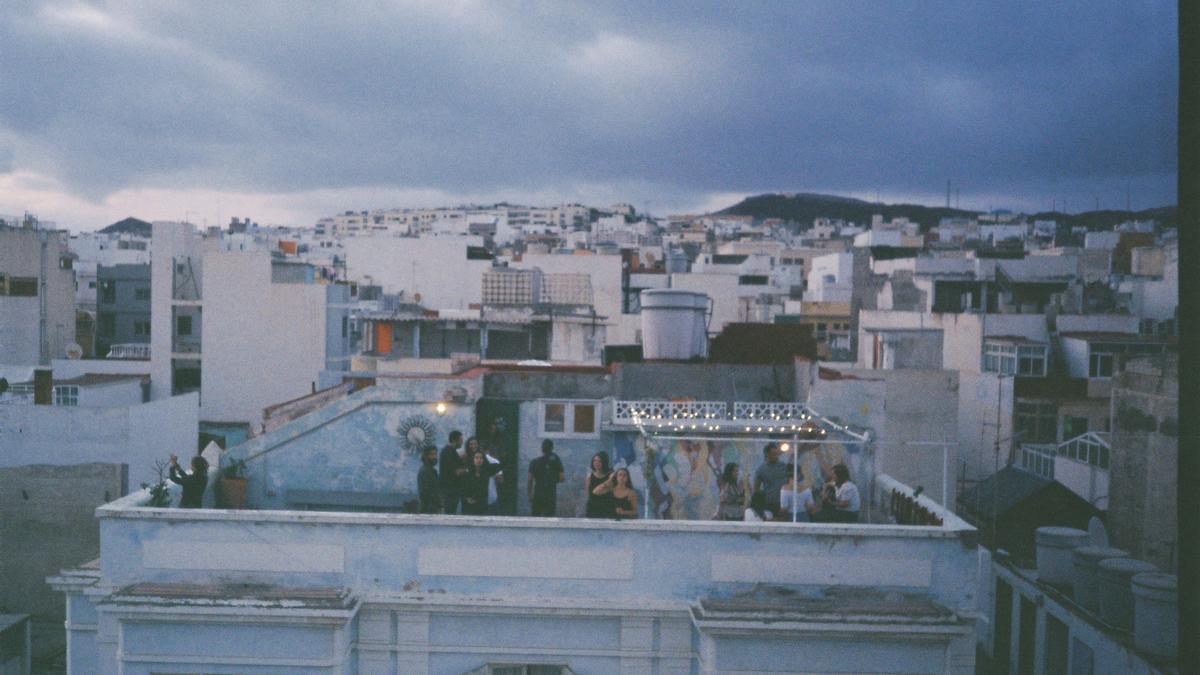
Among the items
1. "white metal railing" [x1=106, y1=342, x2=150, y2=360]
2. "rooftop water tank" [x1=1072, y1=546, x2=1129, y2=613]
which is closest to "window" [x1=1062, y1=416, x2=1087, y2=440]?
"rooftop water tank" [x1=1072, y1=546, x2=1129, y2=613]

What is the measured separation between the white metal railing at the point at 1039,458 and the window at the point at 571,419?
18111 mm

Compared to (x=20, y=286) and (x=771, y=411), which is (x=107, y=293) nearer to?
(x=20, y=286)

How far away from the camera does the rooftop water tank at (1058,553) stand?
15148 mm

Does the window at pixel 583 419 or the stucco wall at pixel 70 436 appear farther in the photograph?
the stucco wall at pixel 70 436

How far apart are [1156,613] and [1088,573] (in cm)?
222

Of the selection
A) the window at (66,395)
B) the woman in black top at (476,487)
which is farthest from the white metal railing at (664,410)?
the window at (66,395)

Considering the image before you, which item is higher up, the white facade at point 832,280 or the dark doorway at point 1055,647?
the white facade at point 832,280

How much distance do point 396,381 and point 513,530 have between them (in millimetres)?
3220

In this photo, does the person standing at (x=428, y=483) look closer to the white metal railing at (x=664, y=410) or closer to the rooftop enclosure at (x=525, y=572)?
the rooftop enclosure at (x=525, y=572)

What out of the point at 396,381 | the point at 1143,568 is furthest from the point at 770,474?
the point at 1143,568

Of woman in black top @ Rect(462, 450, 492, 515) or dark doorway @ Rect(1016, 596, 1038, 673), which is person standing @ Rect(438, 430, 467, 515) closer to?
woman in black top @ Rect(462, 450, 492, 515)

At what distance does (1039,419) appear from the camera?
28141 mm

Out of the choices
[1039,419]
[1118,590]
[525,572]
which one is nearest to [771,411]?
[525,572]

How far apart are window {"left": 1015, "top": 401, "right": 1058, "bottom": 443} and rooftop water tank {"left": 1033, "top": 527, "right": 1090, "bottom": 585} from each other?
44.5ft
